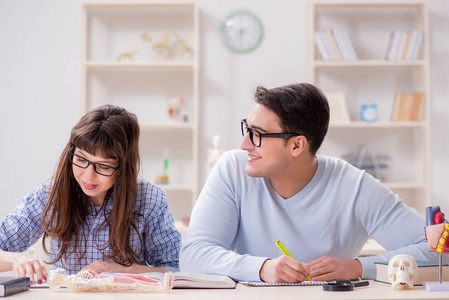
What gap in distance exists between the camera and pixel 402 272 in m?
1.33

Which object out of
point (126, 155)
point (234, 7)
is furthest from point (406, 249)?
point (234, 7)

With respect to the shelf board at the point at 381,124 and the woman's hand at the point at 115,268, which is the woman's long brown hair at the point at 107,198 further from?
the shelf board at the point at 381,124

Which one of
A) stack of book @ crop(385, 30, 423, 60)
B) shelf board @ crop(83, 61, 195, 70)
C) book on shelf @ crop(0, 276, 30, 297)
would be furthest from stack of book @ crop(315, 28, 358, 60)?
book on shelf @ crop(0, 276, 30, 297)

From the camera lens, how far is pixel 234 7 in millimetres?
3986

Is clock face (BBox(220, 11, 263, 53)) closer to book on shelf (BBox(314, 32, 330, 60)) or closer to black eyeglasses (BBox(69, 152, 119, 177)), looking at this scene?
book on shelf (BBox(314, 32, 330, 60))

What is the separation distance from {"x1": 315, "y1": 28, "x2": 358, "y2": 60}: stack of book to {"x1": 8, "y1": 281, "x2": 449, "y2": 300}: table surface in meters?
2.68

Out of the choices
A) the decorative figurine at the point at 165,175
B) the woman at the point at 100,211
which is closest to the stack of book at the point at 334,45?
the decorative figurine at the point at 165,175

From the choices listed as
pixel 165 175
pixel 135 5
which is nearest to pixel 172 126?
pixel 165 175

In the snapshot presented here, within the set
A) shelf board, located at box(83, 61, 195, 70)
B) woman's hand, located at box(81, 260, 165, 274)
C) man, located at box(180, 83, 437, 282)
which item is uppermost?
shelf board, located at box(83, 61, 195, 70)

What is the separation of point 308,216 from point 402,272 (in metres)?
0.48

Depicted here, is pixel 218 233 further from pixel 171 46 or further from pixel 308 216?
pixel 171 46

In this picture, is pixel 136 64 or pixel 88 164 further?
pixel 136 64

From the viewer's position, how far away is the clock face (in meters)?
3.97

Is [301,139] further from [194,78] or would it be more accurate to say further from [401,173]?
[401,173]
